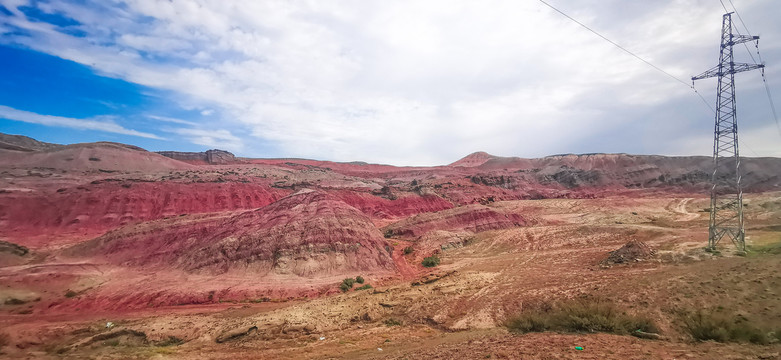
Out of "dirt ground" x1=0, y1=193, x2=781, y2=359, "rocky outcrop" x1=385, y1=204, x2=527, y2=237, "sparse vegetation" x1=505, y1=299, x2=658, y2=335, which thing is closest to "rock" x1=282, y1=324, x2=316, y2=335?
"dirt ground" x1=0, y1=193, x2=781, y2=359

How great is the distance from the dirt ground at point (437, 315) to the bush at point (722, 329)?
326 mm

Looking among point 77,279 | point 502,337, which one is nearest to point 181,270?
point 77,279

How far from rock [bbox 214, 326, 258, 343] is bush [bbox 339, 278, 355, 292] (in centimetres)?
767

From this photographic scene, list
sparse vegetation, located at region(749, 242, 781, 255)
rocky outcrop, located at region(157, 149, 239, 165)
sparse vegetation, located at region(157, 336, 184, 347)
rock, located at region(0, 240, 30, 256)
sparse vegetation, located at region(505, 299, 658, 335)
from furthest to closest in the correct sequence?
1. rocky outcrop, located at region(157, 149, 239, 165)
2. rock, located at region(0, 240, 30, 256)
3. sparse vegetation, located at region(749, 242, 781, 255)
4. sparse vegetation, located at region(157, 336, 184, 347)
5. sparse vegetation, located at region(505, 299, 658, 335)

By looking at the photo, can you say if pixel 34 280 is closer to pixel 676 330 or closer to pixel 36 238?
pixel 36 238

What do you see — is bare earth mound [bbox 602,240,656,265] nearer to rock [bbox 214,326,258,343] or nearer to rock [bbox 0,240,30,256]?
rock [bbox 214,326,258,343]

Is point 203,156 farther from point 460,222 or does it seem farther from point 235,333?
point 235,333

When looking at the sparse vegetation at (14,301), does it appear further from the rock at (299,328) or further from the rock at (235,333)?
the rock at (299,328)

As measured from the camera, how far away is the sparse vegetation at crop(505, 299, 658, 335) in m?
9.97

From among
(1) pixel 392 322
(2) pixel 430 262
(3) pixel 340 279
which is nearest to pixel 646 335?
(1) pixel 392 322

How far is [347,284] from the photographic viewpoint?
21906 millimetres

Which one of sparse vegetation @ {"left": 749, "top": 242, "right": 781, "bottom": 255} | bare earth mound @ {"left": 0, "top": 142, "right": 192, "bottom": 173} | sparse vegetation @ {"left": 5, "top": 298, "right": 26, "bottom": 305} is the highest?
bare earth mound @ {"left": 0, "top": 142, "right": 192, "bottom": 173}

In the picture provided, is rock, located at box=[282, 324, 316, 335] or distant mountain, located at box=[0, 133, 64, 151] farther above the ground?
distant mountain, located at box=[0, 133, 64, 151]

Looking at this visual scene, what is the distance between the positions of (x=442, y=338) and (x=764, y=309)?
379 inches
